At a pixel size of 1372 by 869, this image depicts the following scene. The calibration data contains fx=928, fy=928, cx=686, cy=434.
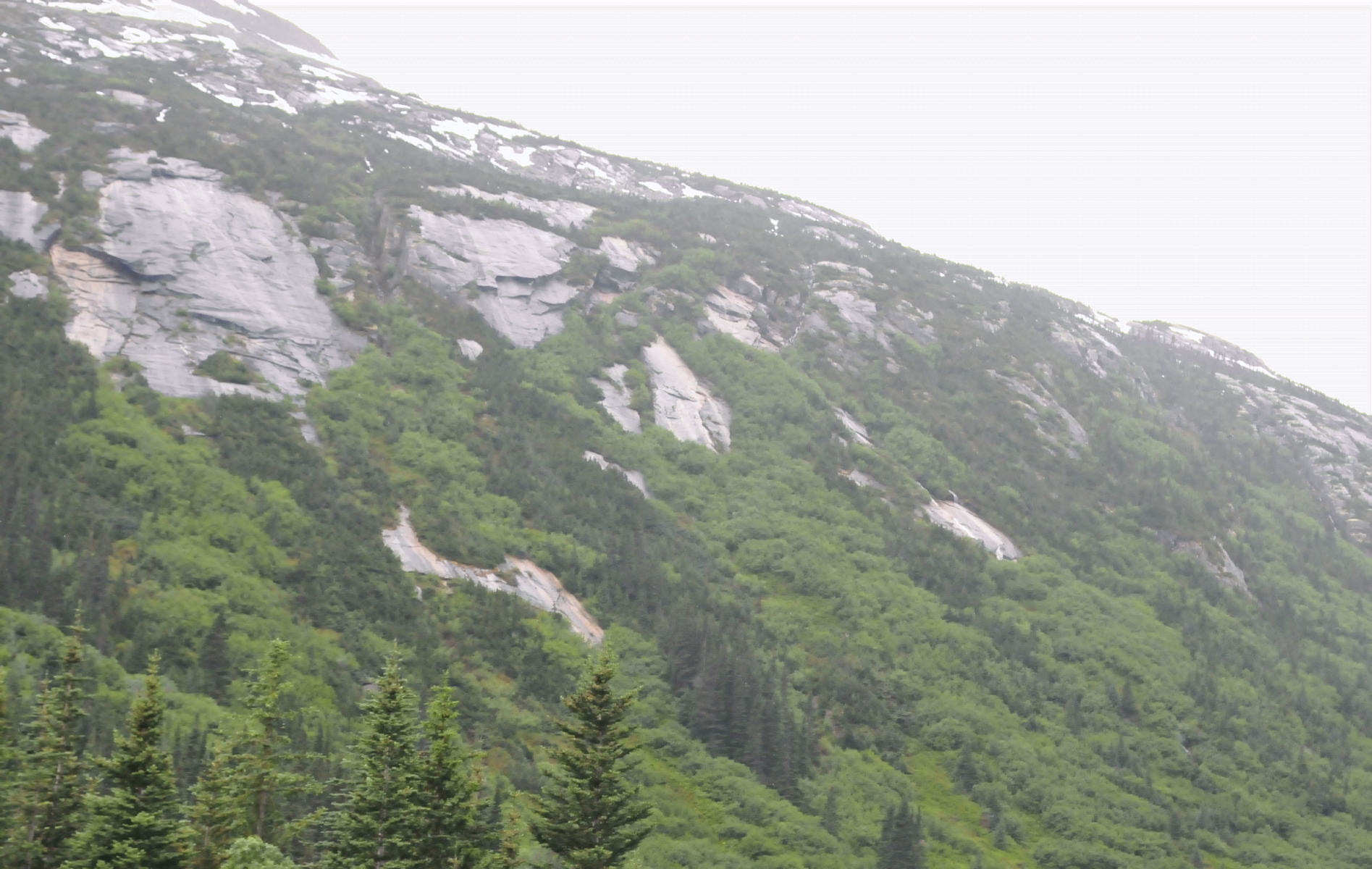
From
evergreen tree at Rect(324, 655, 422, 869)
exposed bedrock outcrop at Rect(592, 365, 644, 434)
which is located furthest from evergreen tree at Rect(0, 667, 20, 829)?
exposed bedrock outcrop at Rect(592, 365, 644, 434)

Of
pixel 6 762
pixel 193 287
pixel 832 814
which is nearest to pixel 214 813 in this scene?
pixel 6 762

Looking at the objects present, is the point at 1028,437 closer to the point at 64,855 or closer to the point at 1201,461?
the point at 1201,461

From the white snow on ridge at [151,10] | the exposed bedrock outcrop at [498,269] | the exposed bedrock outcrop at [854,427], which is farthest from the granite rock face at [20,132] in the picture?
the exposed bedrock outcrop at [854,427]

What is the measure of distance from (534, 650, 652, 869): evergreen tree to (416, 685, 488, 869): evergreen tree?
175 cm

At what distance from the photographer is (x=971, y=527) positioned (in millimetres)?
77625

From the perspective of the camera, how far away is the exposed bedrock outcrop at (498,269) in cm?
8425

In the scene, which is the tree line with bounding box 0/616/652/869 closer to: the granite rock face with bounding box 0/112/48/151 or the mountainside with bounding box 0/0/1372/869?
the mountainside with bounding box 0/0/1372/869

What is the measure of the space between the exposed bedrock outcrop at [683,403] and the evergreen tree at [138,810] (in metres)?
58.5

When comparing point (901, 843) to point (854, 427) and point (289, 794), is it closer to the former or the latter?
point (289, 794)

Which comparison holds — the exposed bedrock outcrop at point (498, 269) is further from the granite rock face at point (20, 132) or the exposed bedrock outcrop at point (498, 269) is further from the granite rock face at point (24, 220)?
the granite rock face at point (20, 132)

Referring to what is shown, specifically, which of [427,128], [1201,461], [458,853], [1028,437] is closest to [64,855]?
[458,853]

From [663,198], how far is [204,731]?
4696 inches

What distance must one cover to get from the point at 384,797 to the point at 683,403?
62.6m

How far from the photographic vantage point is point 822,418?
83562 mm
